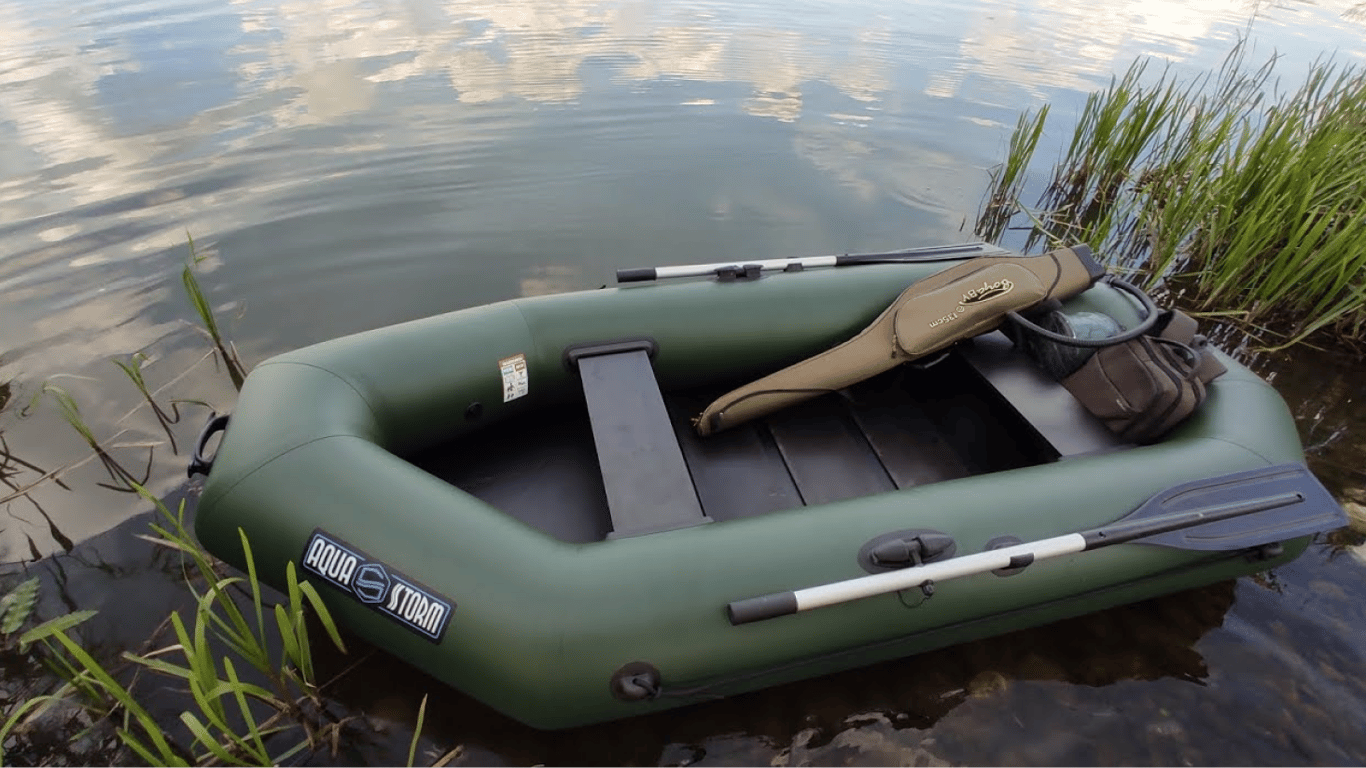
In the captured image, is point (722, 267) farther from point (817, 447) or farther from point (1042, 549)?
point (1042, 549)

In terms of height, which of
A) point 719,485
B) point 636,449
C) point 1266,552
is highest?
point 636,449

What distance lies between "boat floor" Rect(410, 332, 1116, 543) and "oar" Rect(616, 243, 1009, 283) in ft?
1.52

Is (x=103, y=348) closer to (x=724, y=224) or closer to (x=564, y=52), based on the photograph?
(x=724, y=224)

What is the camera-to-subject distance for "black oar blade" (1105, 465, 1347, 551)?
190cm

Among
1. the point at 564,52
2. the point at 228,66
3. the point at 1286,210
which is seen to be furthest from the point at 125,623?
the point at 564,52

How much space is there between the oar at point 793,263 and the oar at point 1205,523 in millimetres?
1309

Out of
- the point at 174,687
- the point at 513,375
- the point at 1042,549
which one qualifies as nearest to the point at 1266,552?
the point at 1042,549

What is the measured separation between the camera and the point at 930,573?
Result: 1667 mm

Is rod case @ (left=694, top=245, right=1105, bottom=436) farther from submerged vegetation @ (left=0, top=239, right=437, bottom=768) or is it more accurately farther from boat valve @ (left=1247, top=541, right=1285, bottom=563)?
submerged vegetation @ (left=0, top=239, right=437, bottom=768)

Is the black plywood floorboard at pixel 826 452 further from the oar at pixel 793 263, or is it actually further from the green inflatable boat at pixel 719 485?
the oar at pixel 793 263

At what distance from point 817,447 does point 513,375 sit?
44.0 inches

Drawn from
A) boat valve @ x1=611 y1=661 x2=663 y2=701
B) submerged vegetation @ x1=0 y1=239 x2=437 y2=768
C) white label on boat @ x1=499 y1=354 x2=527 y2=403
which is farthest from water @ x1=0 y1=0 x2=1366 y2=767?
white label on boat @ x1=499 y1=354 x2=527 y2=403

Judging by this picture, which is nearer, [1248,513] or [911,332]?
[1248,513]

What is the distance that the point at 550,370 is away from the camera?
241 cm
